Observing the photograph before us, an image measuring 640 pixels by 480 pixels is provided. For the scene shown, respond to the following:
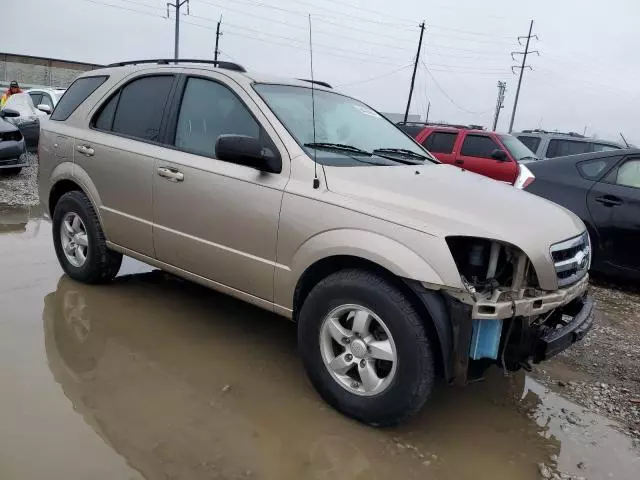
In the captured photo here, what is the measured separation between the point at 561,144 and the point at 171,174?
9994 millimetres

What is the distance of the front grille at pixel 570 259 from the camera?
2.79 meters

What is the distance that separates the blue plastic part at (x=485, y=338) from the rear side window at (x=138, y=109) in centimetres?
260

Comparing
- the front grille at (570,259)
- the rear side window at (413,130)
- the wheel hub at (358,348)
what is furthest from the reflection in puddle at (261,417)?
the rear side window at (413,130)

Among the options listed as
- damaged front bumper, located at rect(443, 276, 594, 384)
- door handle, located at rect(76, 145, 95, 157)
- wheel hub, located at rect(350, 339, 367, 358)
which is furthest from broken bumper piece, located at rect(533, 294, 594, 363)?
door handle, located at rect(76, 145, 95, 157)

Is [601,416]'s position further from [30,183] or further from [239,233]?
[30,183]

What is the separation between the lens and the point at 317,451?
2.68m

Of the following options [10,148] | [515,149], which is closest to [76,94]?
[10,148]

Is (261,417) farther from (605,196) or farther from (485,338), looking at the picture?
(605,196)

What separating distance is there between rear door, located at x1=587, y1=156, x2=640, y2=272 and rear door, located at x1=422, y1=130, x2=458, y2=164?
193 inches

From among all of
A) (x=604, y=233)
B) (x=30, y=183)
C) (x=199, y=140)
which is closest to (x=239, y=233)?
(x=199, y=140)

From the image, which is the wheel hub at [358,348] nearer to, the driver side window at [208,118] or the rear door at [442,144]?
the driver side window at [208,118]

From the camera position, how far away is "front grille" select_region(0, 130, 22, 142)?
369 inches

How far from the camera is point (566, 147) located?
11.3 m

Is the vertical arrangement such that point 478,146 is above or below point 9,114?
above
